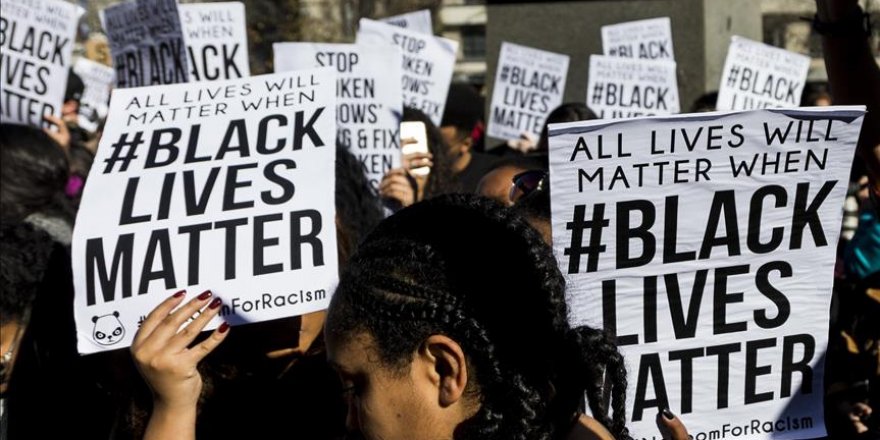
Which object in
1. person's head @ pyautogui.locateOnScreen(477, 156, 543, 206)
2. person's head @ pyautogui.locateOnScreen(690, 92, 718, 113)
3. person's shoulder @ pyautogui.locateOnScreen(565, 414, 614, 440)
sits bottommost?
person's head @ pyautogui.locateOnScreen(690, 92, 718, 113)

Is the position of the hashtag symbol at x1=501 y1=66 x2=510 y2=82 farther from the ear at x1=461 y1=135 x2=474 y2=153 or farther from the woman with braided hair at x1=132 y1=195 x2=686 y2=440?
the woman with braided hair at x1=132 y1=195 x2=686 y2=440

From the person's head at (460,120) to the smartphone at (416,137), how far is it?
1307 mm

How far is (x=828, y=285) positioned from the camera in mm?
3145

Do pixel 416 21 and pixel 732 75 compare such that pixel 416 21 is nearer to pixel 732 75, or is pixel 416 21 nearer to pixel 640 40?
pixel 640 40

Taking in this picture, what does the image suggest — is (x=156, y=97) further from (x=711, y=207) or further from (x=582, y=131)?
(x=711, y=207)

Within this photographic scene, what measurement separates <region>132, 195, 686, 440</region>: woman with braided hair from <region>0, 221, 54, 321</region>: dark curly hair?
162 cm

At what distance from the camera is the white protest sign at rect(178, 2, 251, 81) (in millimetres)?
6520

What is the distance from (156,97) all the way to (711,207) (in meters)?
1.49

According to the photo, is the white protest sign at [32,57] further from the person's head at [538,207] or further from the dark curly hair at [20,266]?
the person's head at [538,207]

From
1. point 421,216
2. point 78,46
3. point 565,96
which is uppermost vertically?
point 421,216

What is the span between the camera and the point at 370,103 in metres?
6.23

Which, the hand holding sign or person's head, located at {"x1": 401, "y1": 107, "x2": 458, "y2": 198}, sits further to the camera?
person's head, located at {"x1": 401, "y1": 107, "x2": 458, "y2": 198}

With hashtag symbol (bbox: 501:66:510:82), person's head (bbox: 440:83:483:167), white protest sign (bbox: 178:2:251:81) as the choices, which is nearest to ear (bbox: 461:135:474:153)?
person's head (bbox: 440:83:483:167)

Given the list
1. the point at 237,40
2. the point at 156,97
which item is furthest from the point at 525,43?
the point at 156,97
